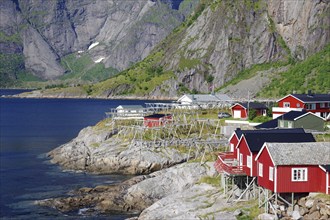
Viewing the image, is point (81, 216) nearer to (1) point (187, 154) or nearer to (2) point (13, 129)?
(1) point (187, 154)

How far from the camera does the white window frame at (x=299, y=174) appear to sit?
44094 millimetres

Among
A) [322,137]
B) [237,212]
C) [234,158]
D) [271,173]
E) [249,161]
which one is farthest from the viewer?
[322,137]

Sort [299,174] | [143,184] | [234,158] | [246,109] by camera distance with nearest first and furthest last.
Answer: [299,174], [234,158], [143,184], [246,109]

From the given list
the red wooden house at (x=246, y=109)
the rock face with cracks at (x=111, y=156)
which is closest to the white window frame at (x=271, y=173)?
the rock face with cracks at (x=111, y=156)

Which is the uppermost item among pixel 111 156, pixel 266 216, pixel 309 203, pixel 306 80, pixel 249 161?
pixel 306 80

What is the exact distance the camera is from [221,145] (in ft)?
257

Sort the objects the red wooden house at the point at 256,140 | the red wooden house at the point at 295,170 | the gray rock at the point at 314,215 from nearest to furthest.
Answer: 1. the gray rock at the point at 314,215
2. the red wooden house at the point at 295,170
3. the red wooden house at the point at 256,140

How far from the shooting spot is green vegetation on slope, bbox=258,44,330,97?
158m

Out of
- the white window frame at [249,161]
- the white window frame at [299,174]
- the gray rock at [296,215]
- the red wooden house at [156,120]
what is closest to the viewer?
the gray rock at [296,215]

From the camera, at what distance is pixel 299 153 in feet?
148

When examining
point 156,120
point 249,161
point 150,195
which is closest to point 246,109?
point 156,120

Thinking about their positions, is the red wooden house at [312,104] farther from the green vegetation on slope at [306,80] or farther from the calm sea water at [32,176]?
the green vegetation on slope at [306,80]

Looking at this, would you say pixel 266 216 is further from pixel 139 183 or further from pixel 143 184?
pixel 139 183

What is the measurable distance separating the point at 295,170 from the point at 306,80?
422 feet
